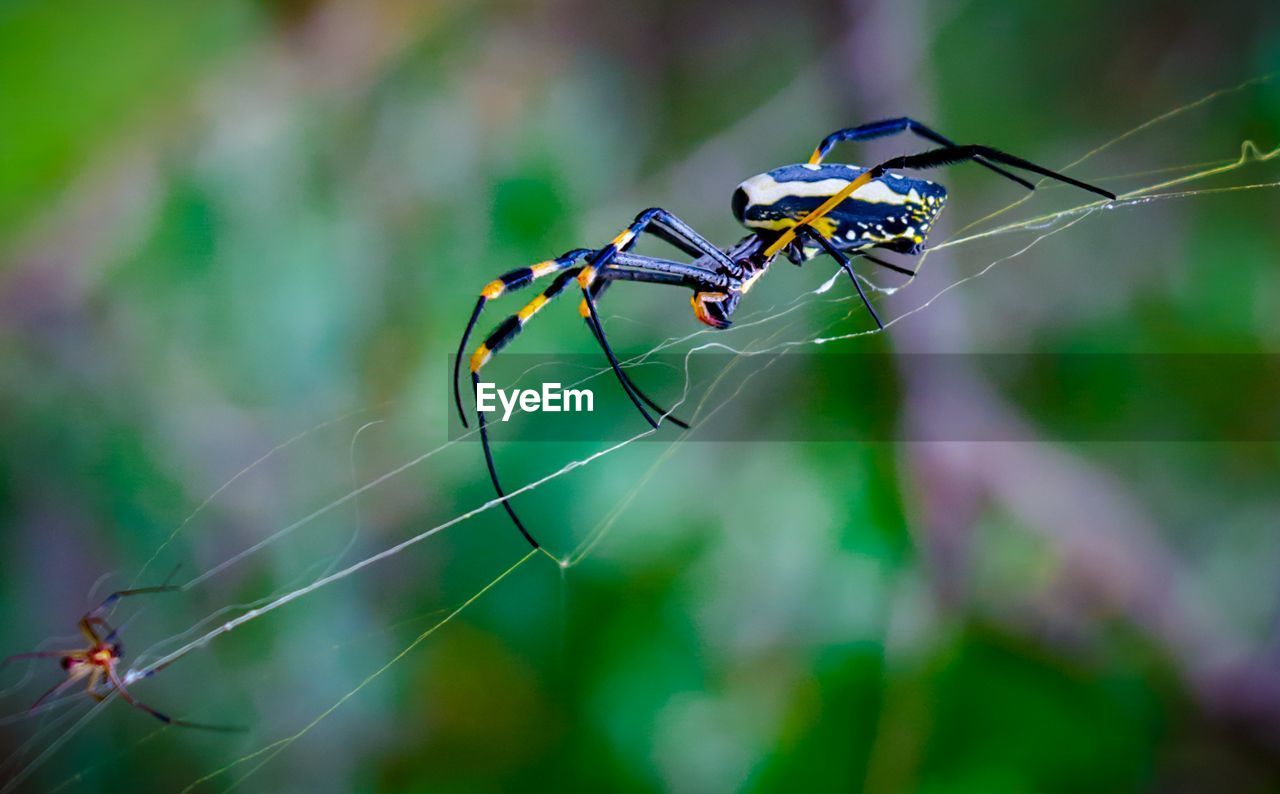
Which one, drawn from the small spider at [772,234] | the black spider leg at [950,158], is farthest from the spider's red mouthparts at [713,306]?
the black spider leg at [950,158]

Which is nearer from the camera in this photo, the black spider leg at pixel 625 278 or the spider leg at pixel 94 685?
the black spider leg at pixel 625 278

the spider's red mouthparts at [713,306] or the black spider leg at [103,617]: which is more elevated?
the spider's red mouthparts at [713,306]

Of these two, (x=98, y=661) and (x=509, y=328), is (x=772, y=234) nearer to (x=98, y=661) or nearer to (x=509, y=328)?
(x=509, y=328)

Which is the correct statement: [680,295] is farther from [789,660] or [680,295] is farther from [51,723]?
[51,723]

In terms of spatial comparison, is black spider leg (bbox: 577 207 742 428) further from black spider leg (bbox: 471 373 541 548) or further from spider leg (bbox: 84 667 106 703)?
spider leg (bbox: 84 667 106 703)

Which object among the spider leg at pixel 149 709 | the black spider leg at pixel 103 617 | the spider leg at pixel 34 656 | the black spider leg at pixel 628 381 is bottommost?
the spider leg at pixel 149 709

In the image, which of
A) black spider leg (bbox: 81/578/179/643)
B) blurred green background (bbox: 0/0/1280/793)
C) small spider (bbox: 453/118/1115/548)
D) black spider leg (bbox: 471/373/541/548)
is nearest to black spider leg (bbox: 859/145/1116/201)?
small spider (bbox: 453/118/1115/548)

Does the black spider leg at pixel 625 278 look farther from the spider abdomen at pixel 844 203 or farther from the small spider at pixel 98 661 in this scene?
the small spider at pixel 98 661
